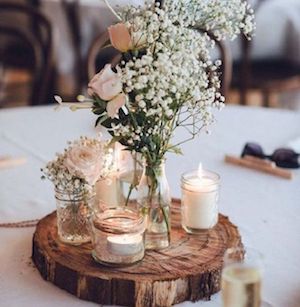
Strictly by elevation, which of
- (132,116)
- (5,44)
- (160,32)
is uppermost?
(160,32)

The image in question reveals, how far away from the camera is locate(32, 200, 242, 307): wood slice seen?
986 mm

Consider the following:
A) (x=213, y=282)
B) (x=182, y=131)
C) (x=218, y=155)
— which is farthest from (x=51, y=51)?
(x=213, y=282)

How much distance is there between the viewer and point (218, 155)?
169 centimetres

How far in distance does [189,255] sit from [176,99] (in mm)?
255

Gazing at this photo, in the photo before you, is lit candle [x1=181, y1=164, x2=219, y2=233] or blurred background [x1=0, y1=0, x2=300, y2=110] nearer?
lit candle [x1=181, y1=164, x2=219, y2=233]

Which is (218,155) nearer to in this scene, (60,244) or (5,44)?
(60,244)

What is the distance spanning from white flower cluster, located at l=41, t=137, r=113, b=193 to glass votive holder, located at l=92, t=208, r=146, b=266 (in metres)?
0.07

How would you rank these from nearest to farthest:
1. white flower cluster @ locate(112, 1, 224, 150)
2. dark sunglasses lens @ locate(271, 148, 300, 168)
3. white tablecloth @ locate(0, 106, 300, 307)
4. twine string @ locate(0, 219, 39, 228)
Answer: white flower cluster @ locate(112, 1, 224, 150) → white tablecloth @ locate(0, 106, 300, 307) → twine string @ locate(0, 219, 39, 228) → dark sunglasses lens @ locate(271, 148, 300, 168)

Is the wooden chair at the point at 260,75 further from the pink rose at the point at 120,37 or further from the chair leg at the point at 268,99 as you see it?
the pink rose at the point at 120,37

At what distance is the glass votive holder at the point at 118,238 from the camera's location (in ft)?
3.34

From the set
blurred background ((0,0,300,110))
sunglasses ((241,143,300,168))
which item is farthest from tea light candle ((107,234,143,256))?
blurred background ((0,0,300,110))

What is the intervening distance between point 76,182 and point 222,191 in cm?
48

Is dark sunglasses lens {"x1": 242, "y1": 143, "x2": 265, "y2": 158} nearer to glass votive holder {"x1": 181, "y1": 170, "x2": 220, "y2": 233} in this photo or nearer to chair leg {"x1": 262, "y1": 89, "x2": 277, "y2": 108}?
glass votive holder {"x1": 181, "y1": 170, "x2": 220, "y2": 233}

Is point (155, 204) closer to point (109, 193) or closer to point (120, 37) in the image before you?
point (109, 193)
